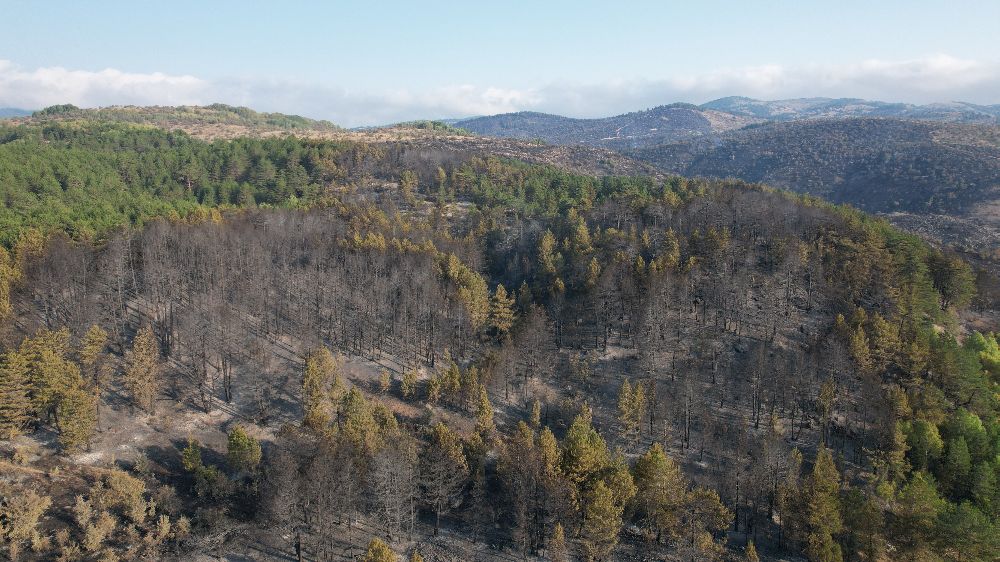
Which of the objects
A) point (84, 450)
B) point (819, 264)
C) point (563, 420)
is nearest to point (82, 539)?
→ point (84, 450)

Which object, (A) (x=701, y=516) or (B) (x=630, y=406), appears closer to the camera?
(A) (x=701, y=516)

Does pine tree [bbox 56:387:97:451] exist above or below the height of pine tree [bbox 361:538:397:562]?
above

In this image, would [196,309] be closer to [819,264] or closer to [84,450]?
[84,450]

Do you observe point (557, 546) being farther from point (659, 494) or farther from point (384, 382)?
point (384, 382)

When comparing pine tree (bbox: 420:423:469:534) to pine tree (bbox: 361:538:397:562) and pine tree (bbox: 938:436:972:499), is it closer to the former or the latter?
pine tree (bbox: 361:538:397:562)

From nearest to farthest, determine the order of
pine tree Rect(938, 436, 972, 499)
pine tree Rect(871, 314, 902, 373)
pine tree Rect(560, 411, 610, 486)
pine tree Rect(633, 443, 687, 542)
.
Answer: pine tree Rect(633, 443, 687, 542) < pine tree Rect(560, 411, 610, 486) < pine tree Rect(938, 436, 972, 499) < pine tree Rect(871, 314, 902, 373)

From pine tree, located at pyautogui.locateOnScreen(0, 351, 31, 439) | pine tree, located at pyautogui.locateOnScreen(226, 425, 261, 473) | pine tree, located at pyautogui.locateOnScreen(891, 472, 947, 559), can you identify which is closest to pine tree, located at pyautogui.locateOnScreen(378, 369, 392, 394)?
pine tree, located at pyautogui.locateOnScreen(226, 425, 261, 473)

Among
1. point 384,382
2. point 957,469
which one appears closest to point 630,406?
point 384,382
